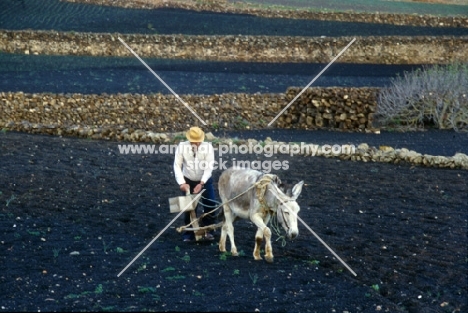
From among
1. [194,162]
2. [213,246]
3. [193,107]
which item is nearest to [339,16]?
[193,107]

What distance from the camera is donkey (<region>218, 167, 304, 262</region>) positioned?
13914 mm

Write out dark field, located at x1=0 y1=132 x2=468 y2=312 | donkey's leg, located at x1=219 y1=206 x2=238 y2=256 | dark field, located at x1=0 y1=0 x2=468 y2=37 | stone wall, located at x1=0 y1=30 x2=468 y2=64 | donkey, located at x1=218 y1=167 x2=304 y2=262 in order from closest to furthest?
1. dark field, located at x1=0 y1=132 x2=468 y2=312
2. donkey, located at x1=218 y1=167 x2=304 y2=262
3. donkey's leg, located at x1=219 y1=206 x2=238 y2=256
4. stone wall, located at x1=0 y1=30 x2=468 y2=64
5. dark field, located at x1=0 y1=0 x2=468 y2=37

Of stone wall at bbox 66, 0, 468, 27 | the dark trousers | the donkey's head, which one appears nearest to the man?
the dark trousers

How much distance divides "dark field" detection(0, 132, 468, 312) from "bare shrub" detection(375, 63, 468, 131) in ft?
29.2

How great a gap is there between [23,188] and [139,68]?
20542 mm

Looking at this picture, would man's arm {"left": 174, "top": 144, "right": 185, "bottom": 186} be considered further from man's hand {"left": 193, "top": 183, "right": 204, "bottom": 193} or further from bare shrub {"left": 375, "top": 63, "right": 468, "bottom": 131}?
bare shrub {"left": 375, "top": 63, "right": 468, "bottom": 131}

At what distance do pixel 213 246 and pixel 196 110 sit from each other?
14.9m

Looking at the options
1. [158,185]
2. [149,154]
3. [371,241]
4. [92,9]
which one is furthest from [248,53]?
[371,241]

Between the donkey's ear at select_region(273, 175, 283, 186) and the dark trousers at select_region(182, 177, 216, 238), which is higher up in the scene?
the donkey's ear at select_region(273, 175, 283, 186)

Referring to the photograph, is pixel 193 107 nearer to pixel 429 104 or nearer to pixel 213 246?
pixel 429 104

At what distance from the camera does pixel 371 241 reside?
16562 mm

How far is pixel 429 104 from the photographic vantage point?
3150cm

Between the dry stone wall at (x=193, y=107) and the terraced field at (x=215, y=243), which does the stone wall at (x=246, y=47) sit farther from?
the terraced field at (x=215, y=243)

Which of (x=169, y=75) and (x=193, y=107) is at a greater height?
(x=169, y=75)
